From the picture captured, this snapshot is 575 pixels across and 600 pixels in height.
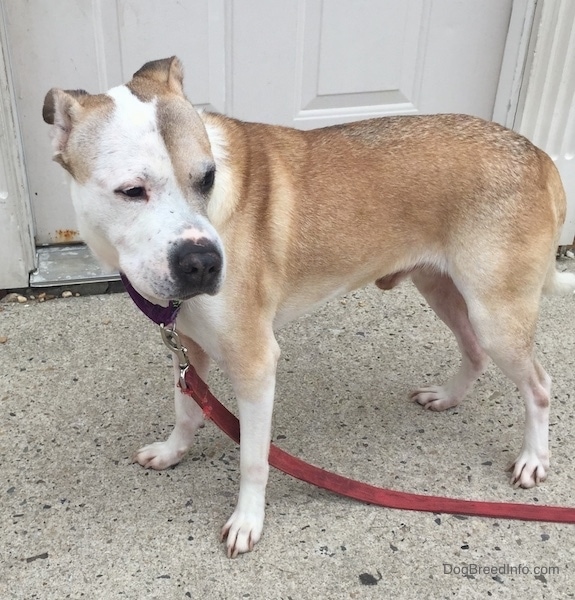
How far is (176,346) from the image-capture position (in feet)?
7.39

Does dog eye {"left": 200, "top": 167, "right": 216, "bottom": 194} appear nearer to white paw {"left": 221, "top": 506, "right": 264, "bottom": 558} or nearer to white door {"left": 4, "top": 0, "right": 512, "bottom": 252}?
white paw {"left": 221, "top": 506, "right": 264, "bottom": 558}

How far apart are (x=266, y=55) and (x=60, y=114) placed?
1976mm

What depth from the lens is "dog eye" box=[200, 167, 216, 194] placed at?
189cm

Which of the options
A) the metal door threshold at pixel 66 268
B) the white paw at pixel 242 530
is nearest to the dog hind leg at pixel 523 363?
the white paw at pixel 242 530

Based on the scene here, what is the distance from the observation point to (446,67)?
387 cm

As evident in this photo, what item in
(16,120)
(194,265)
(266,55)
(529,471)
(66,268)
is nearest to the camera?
(194,265)

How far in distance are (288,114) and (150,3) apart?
910mm

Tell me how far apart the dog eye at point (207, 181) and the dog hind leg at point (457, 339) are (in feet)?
3.64

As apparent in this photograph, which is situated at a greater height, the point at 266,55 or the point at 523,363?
the point at 266,55

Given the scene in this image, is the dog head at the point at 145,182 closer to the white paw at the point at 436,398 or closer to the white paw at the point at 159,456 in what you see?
the white paw at the point at 159,456

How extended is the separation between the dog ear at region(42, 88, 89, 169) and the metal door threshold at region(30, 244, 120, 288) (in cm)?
178

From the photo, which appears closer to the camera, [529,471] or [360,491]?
[360,491]

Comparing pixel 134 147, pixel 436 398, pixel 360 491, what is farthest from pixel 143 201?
pixel 436 398

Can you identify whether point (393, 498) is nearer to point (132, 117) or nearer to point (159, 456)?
point (159, 456)
